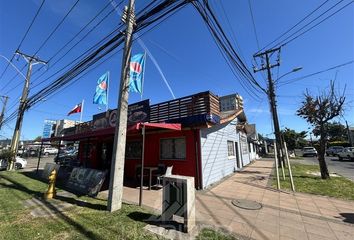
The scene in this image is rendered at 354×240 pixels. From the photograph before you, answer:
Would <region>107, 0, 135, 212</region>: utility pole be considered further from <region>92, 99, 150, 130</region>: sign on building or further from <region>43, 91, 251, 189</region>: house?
<region>92, 99, 150, 130</region>: sign on building

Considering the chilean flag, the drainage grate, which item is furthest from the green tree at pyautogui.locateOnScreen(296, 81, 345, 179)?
the chilean flag

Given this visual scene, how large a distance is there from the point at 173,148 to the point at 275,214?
5619mm

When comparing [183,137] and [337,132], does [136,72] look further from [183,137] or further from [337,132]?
[337,132]

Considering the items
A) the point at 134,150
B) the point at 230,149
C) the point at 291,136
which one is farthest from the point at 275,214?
the point at 291,136

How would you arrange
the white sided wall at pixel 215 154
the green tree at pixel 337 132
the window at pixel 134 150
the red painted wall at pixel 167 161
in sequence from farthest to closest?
1. the green tree at pixel 337 132
2. the window at pixel 134 150
3. the white sided wall at pixel 215 154
4. the red painted wall at pixel 167 161

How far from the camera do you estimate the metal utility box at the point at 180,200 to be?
4547mm

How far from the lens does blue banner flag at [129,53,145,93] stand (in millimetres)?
7094

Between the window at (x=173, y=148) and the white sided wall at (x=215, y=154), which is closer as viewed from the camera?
the white sided wall at (x=215, y=154)

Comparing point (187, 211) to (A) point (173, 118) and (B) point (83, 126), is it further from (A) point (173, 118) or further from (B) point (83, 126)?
(B) point (83, 126)

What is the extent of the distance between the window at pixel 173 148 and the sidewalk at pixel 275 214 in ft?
7.42

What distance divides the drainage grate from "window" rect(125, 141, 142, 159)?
22.2ft

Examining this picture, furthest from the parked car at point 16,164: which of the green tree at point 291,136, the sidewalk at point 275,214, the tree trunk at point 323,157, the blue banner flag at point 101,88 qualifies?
the green tree at point 291,136

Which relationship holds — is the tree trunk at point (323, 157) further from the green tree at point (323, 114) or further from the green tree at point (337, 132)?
the green tree at point (337, 132)

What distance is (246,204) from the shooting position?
260 inches
